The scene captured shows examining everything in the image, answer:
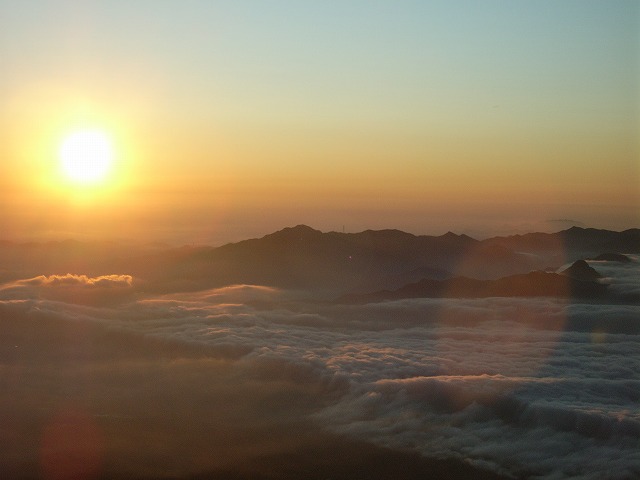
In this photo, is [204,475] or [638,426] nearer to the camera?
[204,475]

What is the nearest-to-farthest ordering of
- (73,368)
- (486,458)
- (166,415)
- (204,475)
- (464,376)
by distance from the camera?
1. (204,475)
2. (486,458)
3. (166,415)
4. (464,376)
5. (73,368)

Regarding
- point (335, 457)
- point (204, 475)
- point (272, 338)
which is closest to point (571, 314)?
point (272, 338)

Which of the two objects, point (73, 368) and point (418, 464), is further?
point (73, 368)

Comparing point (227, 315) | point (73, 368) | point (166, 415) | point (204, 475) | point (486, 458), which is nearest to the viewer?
point (204, 475)

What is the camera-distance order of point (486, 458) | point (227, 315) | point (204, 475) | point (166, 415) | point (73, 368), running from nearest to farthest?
1. point (204, 475)
2. point (486, 458)
3. point (166, 415)
4. point (73, 368)
5. point (227, 315)

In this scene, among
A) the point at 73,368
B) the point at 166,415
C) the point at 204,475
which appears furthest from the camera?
the point at 73,368

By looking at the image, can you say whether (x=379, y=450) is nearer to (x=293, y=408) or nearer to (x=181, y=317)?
(x=293, y=408)

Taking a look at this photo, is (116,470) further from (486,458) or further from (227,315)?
(227,315)

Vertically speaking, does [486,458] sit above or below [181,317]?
below

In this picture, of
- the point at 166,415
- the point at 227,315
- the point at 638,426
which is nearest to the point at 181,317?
the point at 227,315

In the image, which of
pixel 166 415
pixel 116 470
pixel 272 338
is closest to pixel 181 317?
pixel 272 338
